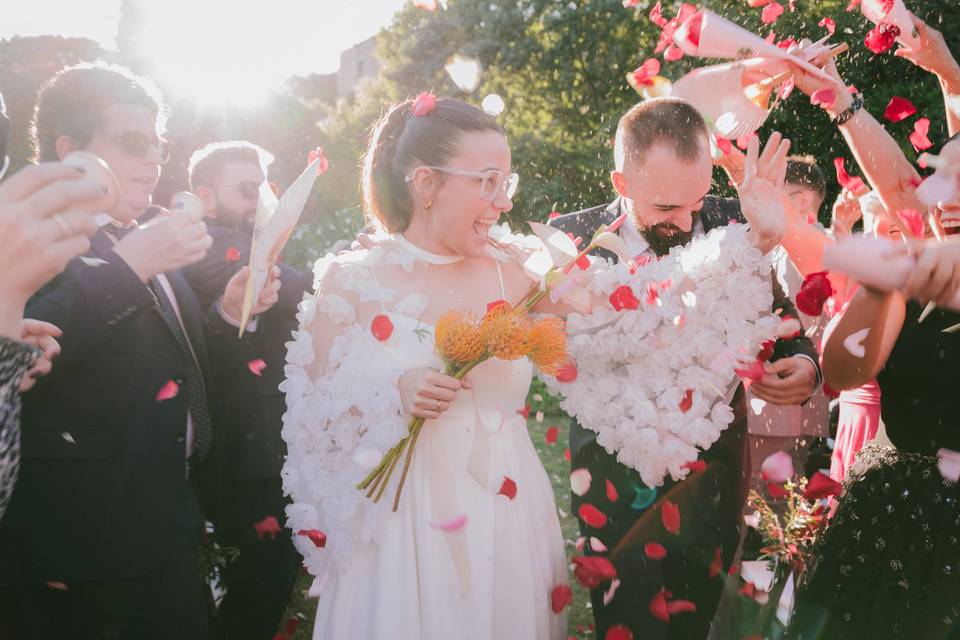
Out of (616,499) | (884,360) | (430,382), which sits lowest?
(616,499)

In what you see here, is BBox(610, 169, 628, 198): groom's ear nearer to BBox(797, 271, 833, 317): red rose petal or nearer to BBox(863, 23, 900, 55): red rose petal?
BBox(797, 271, 833, 317): red rose petal

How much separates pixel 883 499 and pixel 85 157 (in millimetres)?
2199

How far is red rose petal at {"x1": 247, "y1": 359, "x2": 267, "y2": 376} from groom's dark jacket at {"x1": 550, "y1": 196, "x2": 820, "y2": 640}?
1.67 metres

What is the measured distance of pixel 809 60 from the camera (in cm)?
282

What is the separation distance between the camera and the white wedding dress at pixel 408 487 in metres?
2.25

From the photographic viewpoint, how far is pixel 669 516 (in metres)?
2.82

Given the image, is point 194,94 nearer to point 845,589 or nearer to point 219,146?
point 219,146

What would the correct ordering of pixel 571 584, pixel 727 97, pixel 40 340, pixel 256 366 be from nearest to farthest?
pixel 40 340 → pixel 727 97 → pixel 256 366 → pixel 571 584

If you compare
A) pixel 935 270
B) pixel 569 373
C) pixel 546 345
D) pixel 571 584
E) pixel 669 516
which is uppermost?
pixel 935 270

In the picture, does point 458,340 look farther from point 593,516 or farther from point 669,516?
point 669,516

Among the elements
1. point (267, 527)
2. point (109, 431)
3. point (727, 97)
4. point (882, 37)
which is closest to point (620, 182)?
point (727, 97)

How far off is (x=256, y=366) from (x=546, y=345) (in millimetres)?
2010

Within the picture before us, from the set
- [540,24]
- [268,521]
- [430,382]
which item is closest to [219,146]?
[268,521]

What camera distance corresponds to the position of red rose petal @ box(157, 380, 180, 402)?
261 cm
